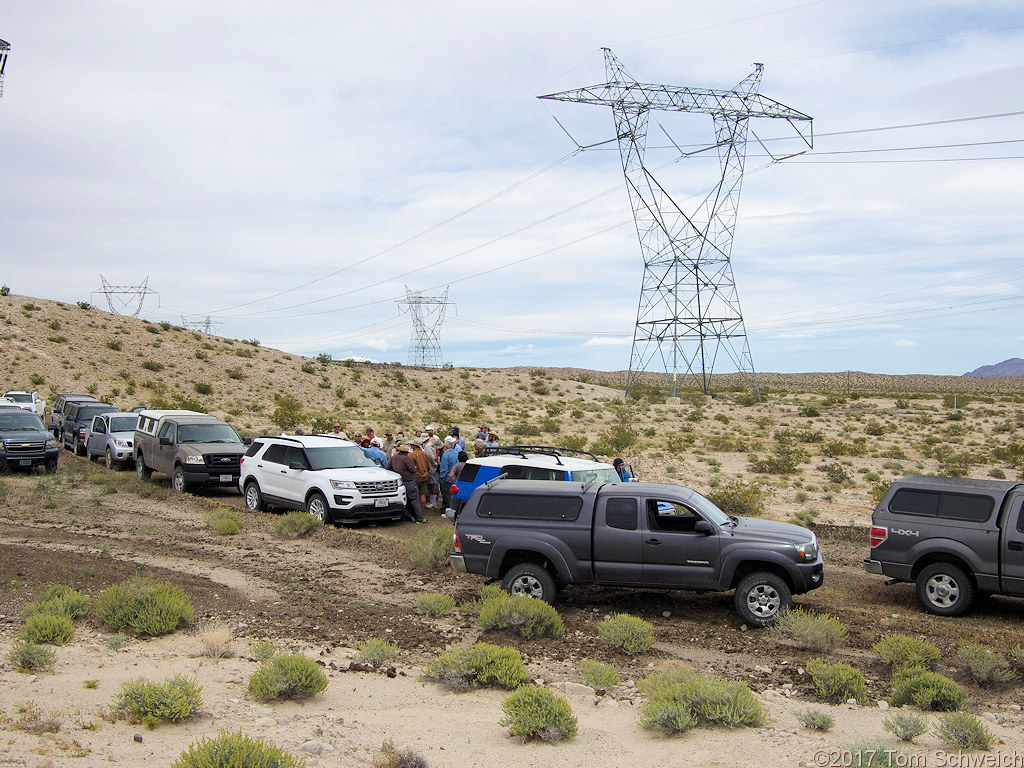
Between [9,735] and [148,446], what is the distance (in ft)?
57.6

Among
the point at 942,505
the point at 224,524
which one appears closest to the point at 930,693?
the point at 942,505

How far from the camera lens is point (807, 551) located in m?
10.1

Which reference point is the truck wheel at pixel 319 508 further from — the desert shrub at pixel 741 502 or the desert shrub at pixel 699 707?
the desert shrub at pixel 699 707

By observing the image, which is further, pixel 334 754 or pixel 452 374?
pixel 452 374

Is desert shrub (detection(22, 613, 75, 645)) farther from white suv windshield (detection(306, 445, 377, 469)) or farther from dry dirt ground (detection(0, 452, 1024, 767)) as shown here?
white suv windshield (detection(306, 445, 377, 469))

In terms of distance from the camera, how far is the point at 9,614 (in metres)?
9.60

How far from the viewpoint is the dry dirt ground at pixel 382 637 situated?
651 centimetres

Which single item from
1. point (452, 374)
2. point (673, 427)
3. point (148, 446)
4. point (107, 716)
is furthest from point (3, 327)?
point (107, 716)

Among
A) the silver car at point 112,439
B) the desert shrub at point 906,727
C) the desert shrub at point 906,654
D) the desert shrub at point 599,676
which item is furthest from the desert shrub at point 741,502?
the silver car at point 112,439

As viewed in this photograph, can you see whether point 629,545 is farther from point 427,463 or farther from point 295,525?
point 427,463

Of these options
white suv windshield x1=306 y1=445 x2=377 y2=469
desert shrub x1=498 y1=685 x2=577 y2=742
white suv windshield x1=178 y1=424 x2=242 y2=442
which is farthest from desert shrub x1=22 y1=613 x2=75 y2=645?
white suv windshield x1=178 y1=424 x2=242 y2=442

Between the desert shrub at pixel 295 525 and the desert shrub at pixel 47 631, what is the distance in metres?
6.84

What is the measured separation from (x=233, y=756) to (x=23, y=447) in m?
21.6

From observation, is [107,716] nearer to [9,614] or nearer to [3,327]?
[9,614]
